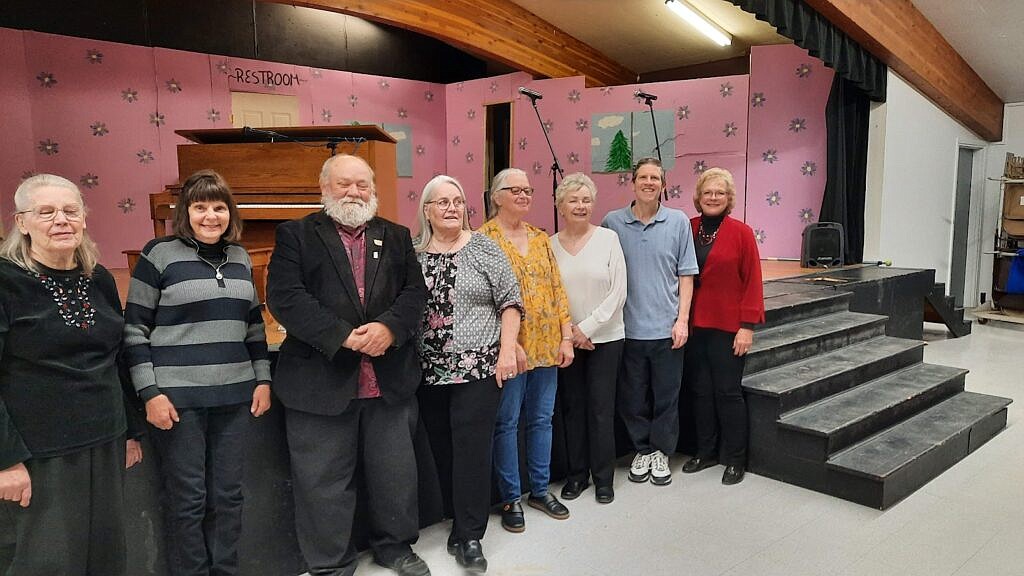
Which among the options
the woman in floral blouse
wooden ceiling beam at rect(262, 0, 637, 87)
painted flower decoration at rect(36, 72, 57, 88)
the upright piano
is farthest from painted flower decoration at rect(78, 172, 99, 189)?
the woman in floral blouse

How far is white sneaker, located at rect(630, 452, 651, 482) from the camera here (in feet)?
9.95

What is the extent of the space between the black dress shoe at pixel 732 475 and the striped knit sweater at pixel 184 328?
7.15 feet

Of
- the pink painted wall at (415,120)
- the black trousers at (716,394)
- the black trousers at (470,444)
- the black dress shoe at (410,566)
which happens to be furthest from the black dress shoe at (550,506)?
the pink painted wall at (415,120)

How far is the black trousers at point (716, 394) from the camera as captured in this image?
3.03m

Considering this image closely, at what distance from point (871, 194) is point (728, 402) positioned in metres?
4.26

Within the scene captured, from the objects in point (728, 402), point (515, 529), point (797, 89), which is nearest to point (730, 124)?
point (797, 89)

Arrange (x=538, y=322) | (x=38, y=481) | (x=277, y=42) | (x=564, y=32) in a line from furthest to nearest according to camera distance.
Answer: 1. (x=564, y=32)
2. (x=277, y=42)
3. (x=538, y=322)
4. (x=38, y=481)

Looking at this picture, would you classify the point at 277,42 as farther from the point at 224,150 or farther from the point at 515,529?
the point at 515,529

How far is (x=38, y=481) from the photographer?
161 centimetres

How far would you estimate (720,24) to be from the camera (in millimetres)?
7344

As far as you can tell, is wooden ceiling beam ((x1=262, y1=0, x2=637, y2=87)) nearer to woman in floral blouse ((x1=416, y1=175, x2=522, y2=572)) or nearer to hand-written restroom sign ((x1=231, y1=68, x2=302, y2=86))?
hand-written restroom sign ((x1=231, y1=68, x2=302, y2=86))

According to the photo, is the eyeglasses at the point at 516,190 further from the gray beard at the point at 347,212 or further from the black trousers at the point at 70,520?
the black trousers at the point at 70,520

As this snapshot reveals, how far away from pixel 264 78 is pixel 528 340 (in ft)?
18.3

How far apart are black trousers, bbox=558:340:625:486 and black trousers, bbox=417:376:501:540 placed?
534 millimetres
